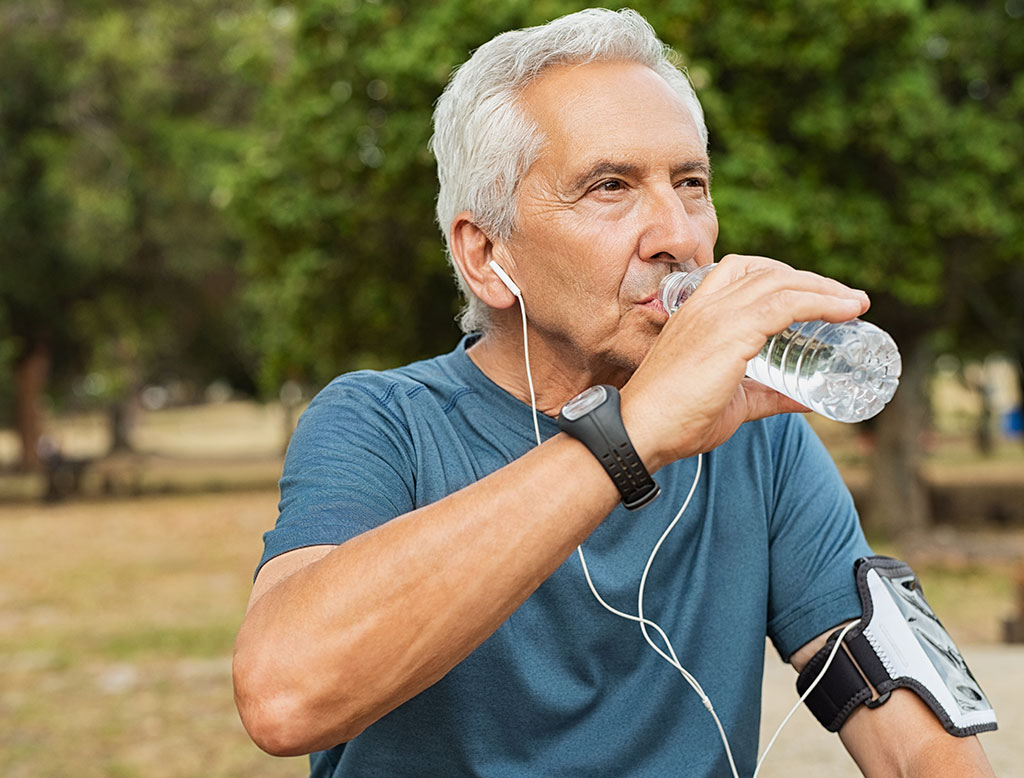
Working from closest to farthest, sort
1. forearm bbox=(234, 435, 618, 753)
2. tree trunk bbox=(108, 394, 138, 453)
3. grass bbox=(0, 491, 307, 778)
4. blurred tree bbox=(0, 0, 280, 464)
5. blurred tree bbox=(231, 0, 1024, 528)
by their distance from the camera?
forearm bbox=(234, 435, 618, 753)
grass bbox=(0, 491, 307, 778)
blurred tree bbox=(231, 0, 1024, 528)
blurred tree bbox=(0, 0, 280, 464)
tree trunk bbox=(108, 394, 138, 453)

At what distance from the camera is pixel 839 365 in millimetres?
1596

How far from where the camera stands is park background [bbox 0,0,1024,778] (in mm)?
8641

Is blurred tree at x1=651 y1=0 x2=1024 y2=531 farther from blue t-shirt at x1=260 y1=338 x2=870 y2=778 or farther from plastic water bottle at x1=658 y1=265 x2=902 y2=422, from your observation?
plastic water bottle at x1=658 y1=265 x2=902 y2=422

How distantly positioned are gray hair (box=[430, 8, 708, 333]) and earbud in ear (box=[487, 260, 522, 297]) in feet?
0.17

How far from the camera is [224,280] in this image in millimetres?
26172

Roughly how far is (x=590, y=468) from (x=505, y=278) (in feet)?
2.23

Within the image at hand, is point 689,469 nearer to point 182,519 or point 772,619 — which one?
point 772,619

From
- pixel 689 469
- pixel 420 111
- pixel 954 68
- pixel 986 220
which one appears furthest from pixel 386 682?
pixel 954 68

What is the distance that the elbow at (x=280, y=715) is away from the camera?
149 centimetres

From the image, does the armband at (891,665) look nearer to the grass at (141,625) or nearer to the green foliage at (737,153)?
the grass at (141,625)

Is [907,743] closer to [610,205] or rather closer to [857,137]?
[610,205]

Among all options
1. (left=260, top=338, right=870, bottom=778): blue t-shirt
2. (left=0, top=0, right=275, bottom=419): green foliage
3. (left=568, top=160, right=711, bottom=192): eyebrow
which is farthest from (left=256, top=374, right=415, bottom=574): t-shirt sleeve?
(left=0, top=0, right=275, bottom=419): green foliage

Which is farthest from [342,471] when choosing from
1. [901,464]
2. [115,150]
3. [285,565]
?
[115,150]

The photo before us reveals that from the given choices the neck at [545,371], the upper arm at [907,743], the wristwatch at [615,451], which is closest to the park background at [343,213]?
the upper arm at [907,743]
